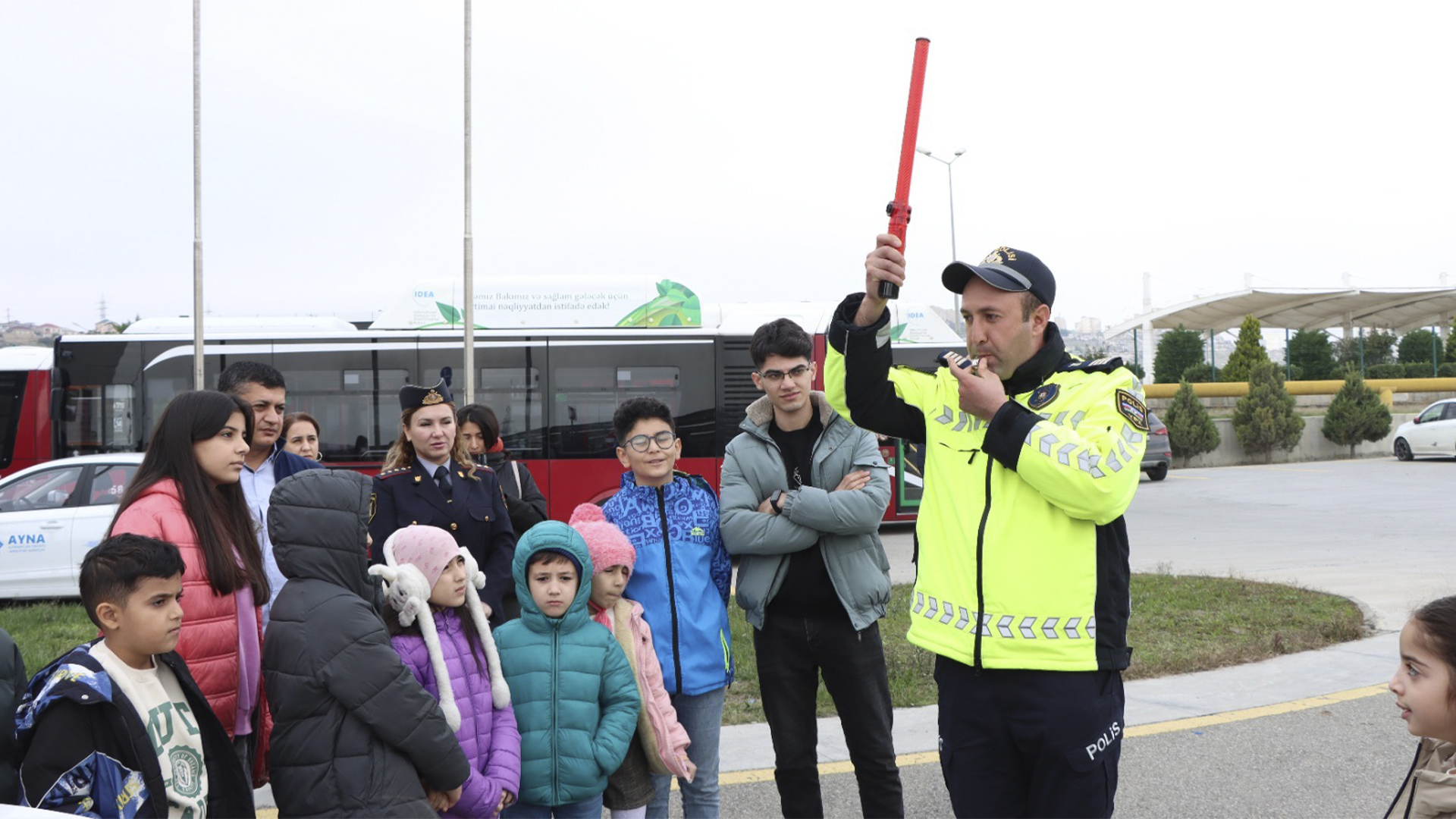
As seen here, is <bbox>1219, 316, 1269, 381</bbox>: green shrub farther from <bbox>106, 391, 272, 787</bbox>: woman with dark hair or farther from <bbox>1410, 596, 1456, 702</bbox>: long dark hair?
<bbox>106, 391, 272, 787</bbox>: woman with dark hair

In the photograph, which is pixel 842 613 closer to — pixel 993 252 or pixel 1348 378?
pixel 993 252

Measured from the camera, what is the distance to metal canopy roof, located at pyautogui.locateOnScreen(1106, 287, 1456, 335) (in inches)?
1649

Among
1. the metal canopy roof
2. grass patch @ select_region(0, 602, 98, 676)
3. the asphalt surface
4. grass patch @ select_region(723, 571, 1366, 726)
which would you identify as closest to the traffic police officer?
the asphalt surface

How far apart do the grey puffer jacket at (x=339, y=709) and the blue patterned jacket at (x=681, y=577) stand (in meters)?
0.98

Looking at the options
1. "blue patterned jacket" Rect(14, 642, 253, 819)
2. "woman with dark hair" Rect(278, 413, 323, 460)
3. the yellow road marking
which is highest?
"woman with dark hair" Rect(278, 413, 323, 460)

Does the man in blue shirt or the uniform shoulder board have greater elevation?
the uniform shoulder board

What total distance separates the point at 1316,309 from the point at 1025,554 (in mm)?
49744

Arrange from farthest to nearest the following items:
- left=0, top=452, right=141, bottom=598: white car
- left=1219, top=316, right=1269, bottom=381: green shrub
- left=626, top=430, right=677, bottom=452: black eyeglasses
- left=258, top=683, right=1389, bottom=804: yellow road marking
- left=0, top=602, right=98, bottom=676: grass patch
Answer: left=1219, top=316, right=1269, bottom=381: green shrub → left=0, top=452, right=141, bottom=598: white car → left=0, top=602, right=98, bottom=676: grass patch → left=258, top=683, right=1389, bottom=804: yellow road marking → left=626, top=430, right=677, bottom=452: black eyeglasses

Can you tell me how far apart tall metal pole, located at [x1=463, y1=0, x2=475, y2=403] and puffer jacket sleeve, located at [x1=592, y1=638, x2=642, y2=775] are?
9543 millimetres

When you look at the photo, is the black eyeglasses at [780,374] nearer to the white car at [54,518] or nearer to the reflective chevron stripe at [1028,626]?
the reflective chevron stripe at [1028,626]

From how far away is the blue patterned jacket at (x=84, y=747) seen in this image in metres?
→ 2.50

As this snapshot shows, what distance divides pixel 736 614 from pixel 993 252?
5741mm

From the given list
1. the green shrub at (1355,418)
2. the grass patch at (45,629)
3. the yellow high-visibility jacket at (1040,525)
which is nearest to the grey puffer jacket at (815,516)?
the yellow high-visibility jacket at (1040,525)

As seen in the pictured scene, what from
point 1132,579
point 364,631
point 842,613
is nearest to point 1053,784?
point 842,613
